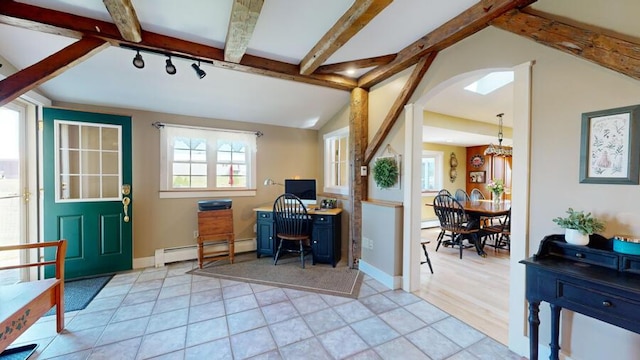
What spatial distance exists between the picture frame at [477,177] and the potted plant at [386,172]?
517cm

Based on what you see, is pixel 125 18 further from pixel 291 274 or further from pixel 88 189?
pixel 291 274

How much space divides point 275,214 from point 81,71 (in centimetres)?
266

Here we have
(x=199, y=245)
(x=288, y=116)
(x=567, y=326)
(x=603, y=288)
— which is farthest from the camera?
(x=288, y=116)

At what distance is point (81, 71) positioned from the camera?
2.56 m

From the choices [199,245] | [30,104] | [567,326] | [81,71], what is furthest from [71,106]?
[567,326]

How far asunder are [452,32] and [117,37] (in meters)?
2.77

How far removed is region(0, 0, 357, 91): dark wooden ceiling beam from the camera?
1776mm

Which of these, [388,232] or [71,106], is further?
[71,106]

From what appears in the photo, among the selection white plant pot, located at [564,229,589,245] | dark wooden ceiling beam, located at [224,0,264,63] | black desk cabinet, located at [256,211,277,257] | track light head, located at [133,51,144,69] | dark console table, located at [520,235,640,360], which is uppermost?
dark wooden ceiling beam, located at [224,0,264,63]

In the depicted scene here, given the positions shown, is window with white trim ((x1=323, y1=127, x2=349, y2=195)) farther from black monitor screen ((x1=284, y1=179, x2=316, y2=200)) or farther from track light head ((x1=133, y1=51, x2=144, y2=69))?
track light head ((x1=133, y1=51, x2=144, y2=69))

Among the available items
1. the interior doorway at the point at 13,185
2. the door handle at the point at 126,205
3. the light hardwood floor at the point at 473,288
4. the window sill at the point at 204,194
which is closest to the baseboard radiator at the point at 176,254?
the door handle at the point at 126,205

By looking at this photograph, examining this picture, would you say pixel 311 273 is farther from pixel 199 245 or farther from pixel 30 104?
pixel 30 104

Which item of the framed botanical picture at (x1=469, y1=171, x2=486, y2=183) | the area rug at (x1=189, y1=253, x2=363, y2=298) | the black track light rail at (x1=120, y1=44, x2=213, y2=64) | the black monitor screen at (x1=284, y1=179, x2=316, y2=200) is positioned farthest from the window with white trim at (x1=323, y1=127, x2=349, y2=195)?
the framed botanical picture at (x1=469, y1=171, x2=486, y2=183)

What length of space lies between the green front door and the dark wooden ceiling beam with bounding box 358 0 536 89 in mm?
3459
